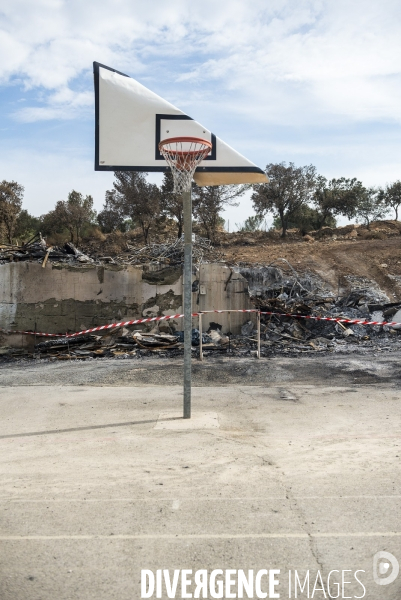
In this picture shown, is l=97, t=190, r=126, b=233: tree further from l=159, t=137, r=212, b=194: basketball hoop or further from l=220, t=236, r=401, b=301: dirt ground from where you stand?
l=159, t=137, r=212, b=194: basketball hoop

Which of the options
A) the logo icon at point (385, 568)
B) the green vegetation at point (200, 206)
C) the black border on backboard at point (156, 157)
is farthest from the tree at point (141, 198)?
the logo icon at point (385, 568)

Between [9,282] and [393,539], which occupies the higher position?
[9,282]

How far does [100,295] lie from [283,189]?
663 inches

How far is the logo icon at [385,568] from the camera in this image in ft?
11.6

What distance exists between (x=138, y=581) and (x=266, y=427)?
12.8 ft

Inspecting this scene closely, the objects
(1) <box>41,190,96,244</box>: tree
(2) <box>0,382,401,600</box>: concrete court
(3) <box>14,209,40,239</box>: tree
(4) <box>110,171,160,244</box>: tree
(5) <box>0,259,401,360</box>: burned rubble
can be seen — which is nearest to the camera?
(2) <box>0,382,401,600</box>: concrete court

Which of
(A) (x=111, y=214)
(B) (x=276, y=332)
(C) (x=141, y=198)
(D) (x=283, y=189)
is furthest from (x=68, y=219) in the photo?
(B) (x=276, y=332)

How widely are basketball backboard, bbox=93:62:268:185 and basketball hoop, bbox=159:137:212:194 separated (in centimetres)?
9

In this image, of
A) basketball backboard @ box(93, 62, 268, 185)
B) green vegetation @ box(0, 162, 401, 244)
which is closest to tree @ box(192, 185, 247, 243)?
green vegetation @ box(0, 162, 401, 244)

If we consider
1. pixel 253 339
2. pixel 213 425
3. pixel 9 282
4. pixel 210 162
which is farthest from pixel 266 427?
pixel 9 282

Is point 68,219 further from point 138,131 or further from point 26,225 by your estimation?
point 138,131

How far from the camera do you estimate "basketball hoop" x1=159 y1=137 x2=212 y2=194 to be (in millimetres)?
7273

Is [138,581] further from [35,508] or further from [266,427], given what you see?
[266,427]

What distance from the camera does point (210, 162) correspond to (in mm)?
→ 7410
